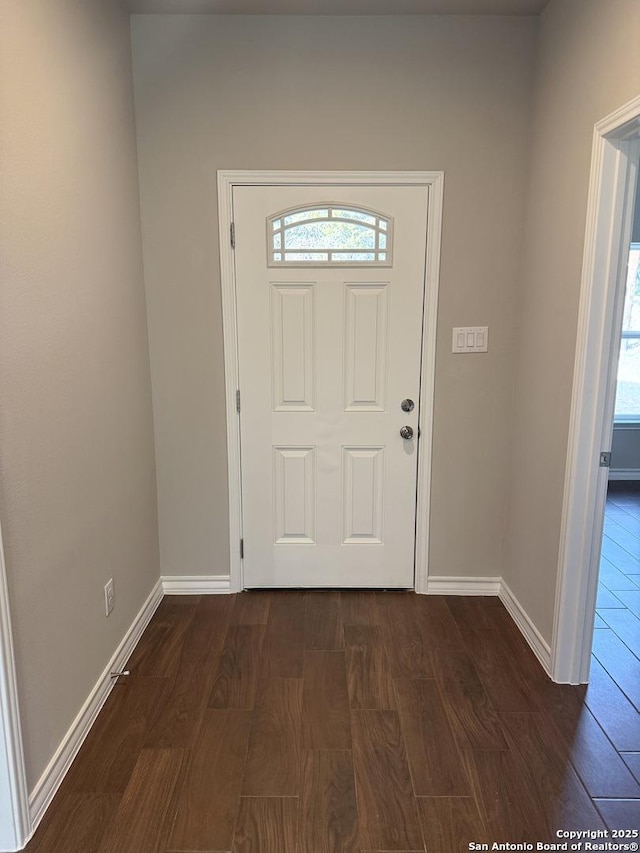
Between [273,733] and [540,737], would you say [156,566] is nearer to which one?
[273,733]

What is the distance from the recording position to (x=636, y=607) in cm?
292

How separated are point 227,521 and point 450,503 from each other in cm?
114

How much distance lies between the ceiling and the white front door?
0.71 meters

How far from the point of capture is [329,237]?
8.95 feet

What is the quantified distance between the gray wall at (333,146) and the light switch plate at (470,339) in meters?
0.03

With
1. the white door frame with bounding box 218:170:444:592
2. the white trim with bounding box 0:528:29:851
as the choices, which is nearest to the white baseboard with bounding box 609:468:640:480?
the white door frame with bounding box 218:170:444:592

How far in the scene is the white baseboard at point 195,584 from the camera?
3.03 metres

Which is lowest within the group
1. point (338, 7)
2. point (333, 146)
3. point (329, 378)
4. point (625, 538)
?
point (625, 538)

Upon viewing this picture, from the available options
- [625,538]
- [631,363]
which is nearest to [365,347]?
[625,538]

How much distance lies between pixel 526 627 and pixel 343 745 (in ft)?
3.56

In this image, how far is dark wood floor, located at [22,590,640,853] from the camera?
5.47ft

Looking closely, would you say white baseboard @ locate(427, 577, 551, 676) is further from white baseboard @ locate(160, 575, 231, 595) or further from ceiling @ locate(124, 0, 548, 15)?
ceiling @ locate(124, 0, 548, 15)

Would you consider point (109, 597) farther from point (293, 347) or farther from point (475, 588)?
point (475, 588)

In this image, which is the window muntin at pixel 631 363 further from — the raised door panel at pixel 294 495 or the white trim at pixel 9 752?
the white trim at pixel 9 752
